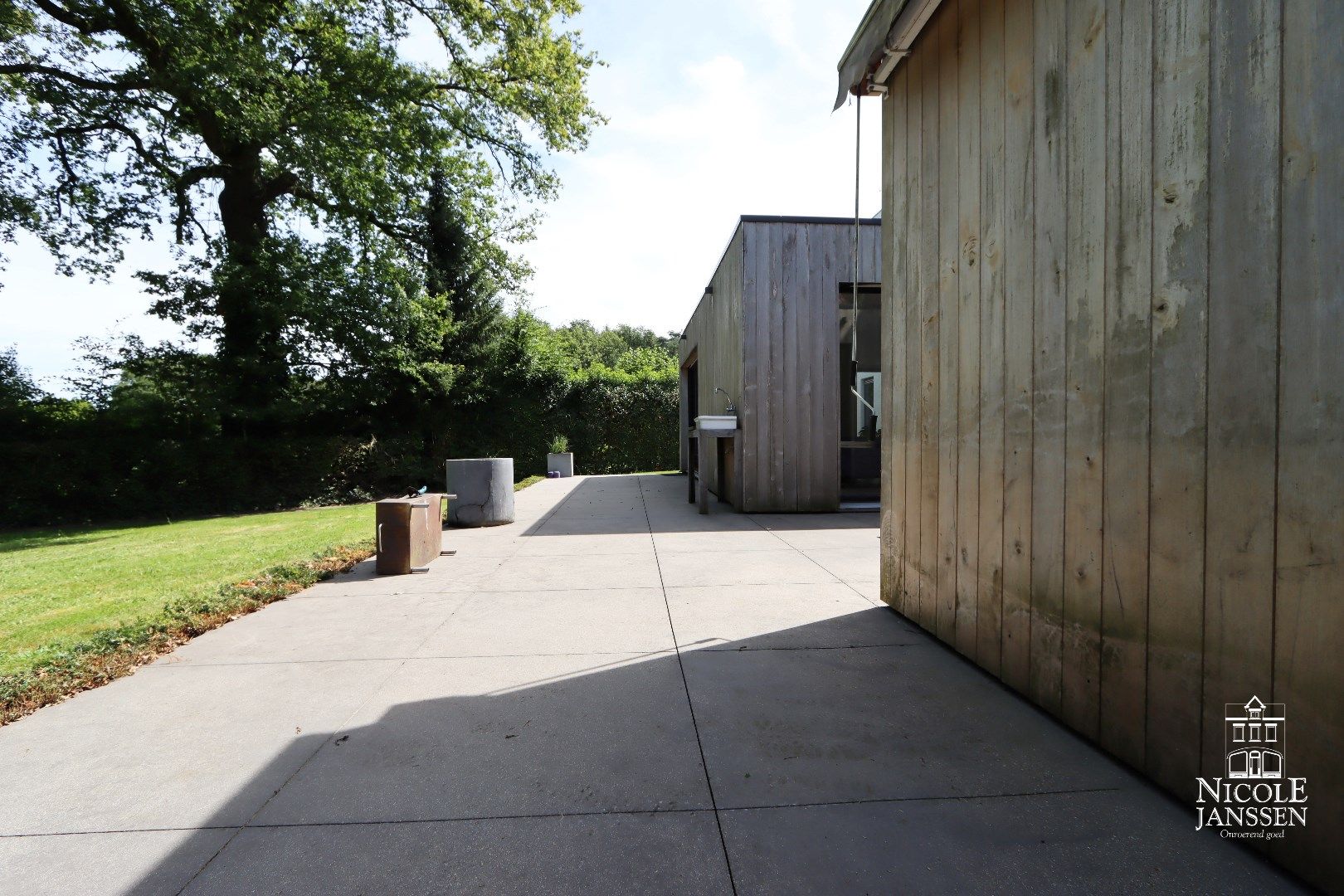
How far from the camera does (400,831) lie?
65.2 inches

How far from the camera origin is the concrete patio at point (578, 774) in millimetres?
1499

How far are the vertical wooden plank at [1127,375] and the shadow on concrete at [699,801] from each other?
305mm

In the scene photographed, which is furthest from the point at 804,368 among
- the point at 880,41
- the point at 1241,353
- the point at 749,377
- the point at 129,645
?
the point at 129,645

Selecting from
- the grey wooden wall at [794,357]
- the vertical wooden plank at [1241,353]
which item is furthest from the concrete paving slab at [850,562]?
the vertical wooden plank at [1241,353]

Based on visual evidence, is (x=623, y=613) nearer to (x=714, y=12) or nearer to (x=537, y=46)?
(x=714, y=12)

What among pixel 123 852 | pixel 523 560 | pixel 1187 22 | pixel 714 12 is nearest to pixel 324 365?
pixel 523 560

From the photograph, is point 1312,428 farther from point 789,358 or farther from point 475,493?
point 475,493

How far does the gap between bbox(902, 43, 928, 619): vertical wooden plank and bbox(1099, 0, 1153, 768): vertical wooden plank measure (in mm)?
1418

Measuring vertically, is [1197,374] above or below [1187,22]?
below

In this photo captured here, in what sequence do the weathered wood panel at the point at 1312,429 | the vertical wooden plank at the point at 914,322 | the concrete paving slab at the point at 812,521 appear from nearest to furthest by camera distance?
1. the weathered wood panel at the point at 1312,429
2. the vertical wooden plank at the point at 914,322
3. the concrete paving slab at the point at 812,521

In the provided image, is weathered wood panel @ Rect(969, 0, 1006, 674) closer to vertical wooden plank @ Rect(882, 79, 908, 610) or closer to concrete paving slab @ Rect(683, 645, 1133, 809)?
concrete paving slab @ Rect(683, 645, 1133, 809)

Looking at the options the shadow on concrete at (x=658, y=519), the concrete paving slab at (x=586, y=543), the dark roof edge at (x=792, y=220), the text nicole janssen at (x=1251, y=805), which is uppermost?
the dark roof edge at (x=792, y=220)

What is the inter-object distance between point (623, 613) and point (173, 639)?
249 cm

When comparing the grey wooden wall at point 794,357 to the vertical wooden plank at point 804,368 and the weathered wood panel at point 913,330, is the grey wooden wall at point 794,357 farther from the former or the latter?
the weathered wood panel at point 913,330
